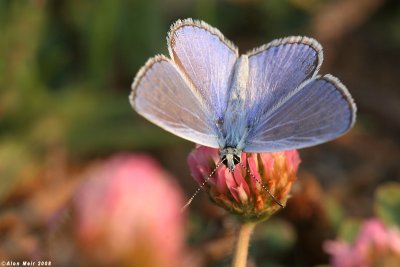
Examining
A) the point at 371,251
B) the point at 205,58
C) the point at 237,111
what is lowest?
the point at 371,251

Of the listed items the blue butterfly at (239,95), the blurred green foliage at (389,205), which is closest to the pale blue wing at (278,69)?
the blue butterfly at (239,95)

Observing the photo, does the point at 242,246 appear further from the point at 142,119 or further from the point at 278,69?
the point at 142,119

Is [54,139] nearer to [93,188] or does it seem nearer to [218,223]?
[218,223]

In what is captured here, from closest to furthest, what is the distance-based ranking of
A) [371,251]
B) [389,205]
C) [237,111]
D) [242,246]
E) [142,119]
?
[242,246] → [237,111] → [371,251] → [389,205] → [142,119]

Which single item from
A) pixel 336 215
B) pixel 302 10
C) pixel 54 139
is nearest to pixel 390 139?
pixel 302 10

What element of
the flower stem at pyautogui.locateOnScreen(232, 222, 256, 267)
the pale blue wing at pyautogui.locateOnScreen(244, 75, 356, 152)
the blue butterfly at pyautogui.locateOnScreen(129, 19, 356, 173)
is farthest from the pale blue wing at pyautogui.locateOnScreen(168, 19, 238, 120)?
the flower stem at pyautogui.locateOnScreen(232, 222, 256, 267)

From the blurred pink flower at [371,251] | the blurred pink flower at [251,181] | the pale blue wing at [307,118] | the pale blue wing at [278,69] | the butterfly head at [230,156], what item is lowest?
the blurred pink flower at [371,251]

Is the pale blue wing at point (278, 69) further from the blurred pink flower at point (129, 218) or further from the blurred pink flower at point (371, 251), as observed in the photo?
the blurred pink flower at point (371, 251)

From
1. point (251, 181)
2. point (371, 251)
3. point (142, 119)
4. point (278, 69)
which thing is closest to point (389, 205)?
point (371, 251)
